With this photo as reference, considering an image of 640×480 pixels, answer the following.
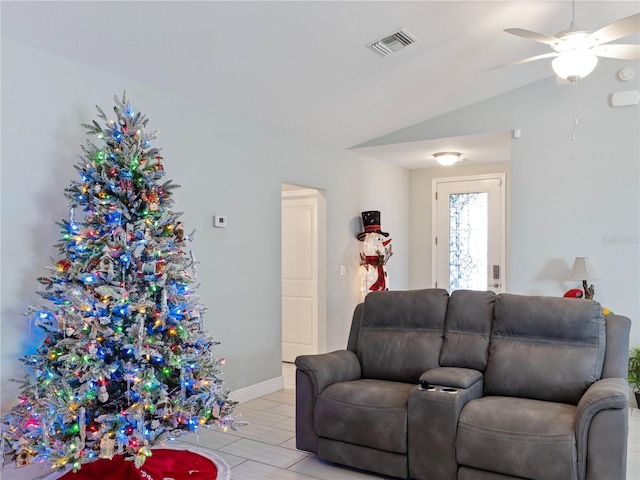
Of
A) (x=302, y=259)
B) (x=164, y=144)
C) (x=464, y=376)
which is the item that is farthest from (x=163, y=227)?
(x=302, y=259)

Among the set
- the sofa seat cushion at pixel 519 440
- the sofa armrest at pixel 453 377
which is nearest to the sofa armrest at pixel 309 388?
the sofa armrest at pixel 453 377

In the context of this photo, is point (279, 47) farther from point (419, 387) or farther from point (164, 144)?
point (419, 387)

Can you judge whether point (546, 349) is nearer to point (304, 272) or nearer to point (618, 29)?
point (618, 29)

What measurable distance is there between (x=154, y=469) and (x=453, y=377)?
5.77 ft

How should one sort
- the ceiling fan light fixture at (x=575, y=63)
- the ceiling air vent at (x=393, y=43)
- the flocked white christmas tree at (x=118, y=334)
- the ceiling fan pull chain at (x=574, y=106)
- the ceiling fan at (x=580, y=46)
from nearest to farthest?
the flocked white christmas tree at (x=118, y=334), the ceiling fan at (x=580, y=46), the ceiling fan light fixture at (x=575, y=63), the ceiling air vent at (x=393, y=43), the ceiling fan pull chain at (x=574, y=106)

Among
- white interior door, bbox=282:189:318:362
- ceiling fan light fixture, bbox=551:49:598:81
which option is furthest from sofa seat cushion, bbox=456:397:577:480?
white interior door, bbox=282:189:318:362

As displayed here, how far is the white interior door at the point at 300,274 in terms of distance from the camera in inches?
237

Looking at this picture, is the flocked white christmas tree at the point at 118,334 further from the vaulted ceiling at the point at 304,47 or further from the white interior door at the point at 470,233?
the white interior door at the point at 470,233

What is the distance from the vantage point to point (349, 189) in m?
6.14

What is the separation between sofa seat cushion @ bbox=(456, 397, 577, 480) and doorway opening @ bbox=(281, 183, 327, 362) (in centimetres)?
323

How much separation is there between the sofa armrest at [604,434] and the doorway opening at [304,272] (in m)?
3.61

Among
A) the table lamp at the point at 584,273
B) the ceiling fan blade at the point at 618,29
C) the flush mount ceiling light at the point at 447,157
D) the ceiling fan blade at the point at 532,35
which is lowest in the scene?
the table lamp at the point at 584,273

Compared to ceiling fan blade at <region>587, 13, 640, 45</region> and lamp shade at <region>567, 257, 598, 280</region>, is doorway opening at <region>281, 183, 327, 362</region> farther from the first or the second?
ceiling fan blade at <region>587, 13, 640, 45</region>

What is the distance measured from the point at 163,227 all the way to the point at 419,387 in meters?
1.70
